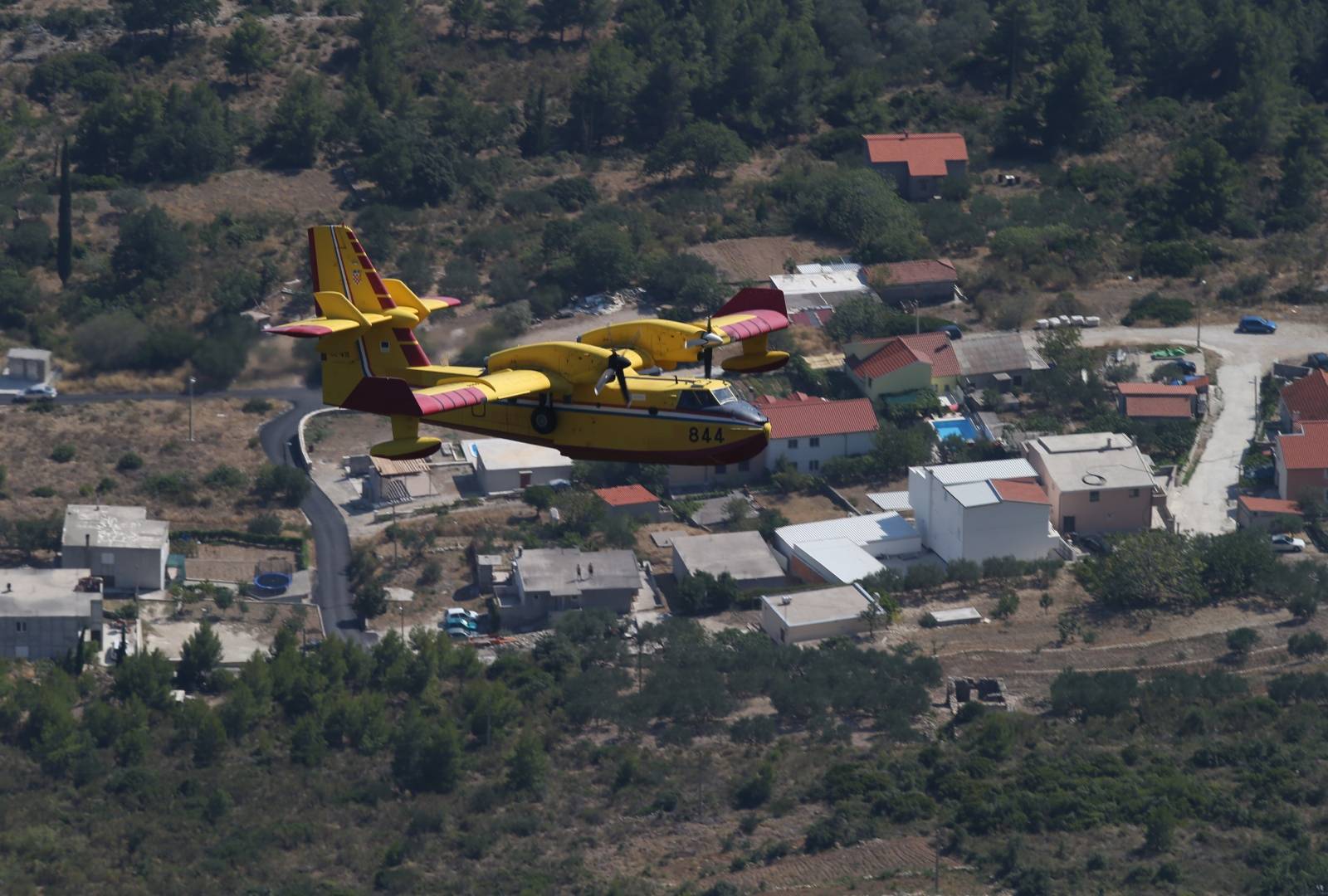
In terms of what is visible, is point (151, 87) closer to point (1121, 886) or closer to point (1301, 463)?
point (1301, 463)

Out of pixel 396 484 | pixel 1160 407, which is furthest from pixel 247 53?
pixel 1160 407

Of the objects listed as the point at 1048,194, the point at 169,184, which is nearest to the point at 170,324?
the point at 169,184

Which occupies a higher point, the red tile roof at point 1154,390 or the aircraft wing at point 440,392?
the aircraft wing at point 440,392

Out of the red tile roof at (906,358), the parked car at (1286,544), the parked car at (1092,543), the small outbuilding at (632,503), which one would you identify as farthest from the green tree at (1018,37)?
the small outbuilding at (632,503)

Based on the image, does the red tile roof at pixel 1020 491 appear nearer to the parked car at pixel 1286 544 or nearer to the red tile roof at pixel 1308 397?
the parked car at pixel 1286 544

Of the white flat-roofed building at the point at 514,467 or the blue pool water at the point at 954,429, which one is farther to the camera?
the blue pool water at the point at 954,429

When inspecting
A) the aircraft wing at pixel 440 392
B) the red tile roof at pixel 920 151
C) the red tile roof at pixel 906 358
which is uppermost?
the aircraft wing at pixel 440 392

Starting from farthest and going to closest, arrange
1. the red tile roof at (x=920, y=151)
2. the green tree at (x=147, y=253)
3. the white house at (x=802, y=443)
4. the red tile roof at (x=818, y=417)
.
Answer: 1. the red tile roof at (x=920, y=151)
2. the green tree at (x=147, y=253)
3. the red tile roof at (x=818, y=417)
4. the white house at (x=802, y=443)

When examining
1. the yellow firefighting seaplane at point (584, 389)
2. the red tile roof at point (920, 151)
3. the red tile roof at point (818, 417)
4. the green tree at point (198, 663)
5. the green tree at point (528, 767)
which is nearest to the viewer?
the yellow firefighting seaplane at point (584, 389)
